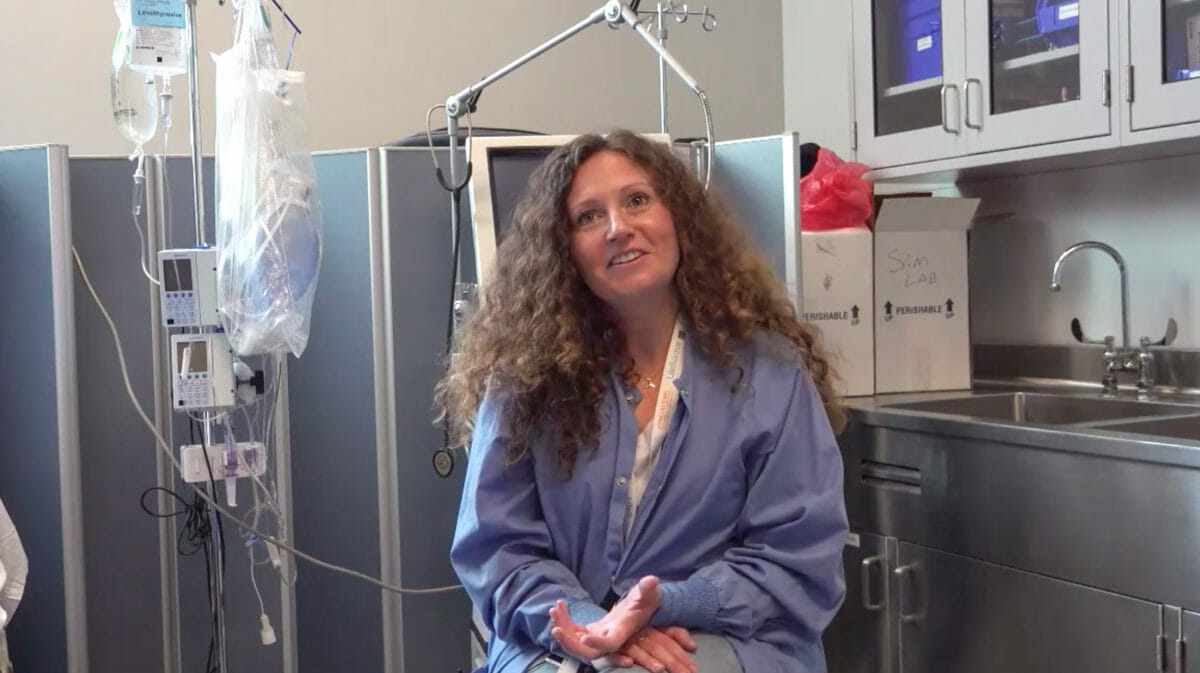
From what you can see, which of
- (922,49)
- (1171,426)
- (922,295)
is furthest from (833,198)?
(1171,426)

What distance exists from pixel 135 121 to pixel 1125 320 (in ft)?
6.63

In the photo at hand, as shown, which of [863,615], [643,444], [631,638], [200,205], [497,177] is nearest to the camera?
[631,638]

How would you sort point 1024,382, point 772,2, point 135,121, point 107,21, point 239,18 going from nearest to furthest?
1. point 239,18
2. point 135,121
3. point 1024,382
4. point 107,21
5. point 772,2

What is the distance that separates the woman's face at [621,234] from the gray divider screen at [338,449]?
809 millimetres

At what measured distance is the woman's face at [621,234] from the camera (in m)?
1.53

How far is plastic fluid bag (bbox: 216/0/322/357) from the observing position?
1.80 meters

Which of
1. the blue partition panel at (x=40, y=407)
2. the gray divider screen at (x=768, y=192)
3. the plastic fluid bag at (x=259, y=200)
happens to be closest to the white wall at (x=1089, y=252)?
the gray divider screen at (x=768, y=192)

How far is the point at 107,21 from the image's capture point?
271 cm

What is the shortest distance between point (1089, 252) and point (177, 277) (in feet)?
6.27

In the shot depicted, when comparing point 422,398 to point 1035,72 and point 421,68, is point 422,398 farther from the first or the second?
point 1035,72

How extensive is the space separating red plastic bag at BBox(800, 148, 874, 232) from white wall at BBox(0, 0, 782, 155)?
581 mm

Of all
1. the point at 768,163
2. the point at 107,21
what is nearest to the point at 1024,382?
the point at 768,163

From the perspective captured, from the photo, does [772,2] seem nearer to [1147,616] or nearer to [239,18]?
[239,18]

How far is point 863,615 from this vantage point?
7.08 feet
